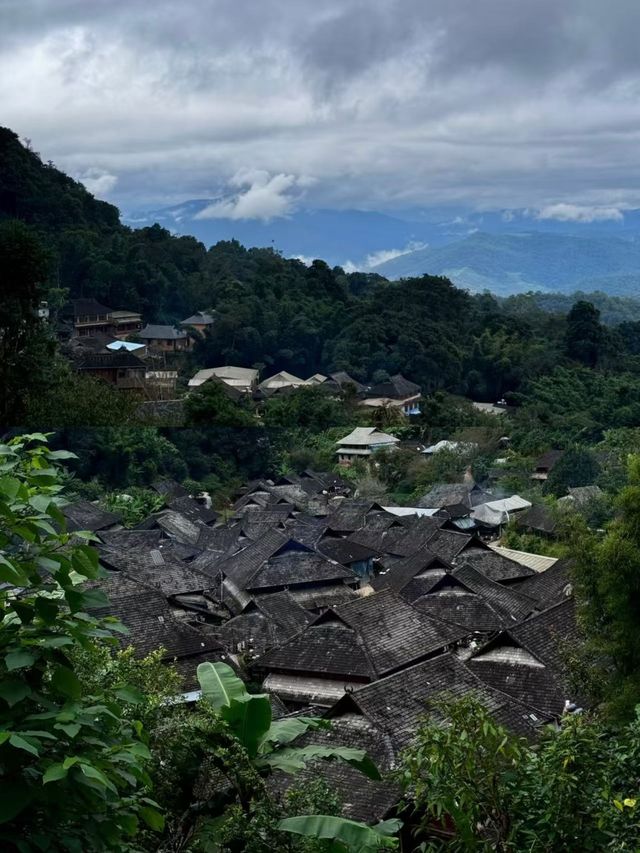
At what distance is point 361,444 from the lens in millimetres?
47531

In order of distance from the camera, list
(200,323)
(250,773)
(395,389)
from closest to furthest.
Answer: (250,773) < (395,389) < (200,323)

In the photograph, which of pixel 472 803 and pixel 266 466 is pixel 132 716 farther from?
pixel 266 466

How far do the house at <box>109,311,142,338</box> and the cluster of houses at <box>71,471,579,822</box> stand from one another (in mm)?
30282

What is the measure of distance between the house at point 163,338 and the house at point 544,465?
88.8 ft

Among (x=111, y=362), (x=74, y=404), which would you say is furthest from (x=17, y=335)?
(x=111, y=362)

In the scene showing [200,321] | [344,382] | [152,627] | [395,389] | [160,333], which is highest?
[200,321]

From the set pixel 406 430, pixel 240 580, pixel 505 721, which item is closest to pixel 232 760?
pixel 505 721

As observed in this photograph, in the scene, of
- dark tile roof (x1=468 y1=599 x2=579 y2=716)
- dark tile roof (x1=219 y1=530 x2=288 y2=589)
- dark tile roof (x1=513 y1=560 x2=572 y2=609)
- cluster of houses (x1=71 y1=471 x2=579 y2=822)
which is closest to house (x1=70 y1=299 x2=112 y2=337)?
cluster of houses (x1=71 y1=471 x2=579 y2=822)

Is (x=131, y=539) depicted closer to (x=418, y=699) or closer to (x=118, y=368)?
(x=418, y=699)

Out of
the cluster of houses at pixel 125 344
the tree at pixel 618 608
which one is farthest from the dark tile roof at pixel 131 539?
the cluster of houses at pixel 125 344

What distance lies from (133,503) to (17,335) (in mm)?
7506

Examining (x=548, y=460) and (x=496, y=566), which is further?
(x=548, y=460)

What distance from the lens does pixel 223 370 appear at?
61375mm

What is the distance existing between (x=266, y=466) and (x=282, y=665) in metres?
28.1
